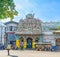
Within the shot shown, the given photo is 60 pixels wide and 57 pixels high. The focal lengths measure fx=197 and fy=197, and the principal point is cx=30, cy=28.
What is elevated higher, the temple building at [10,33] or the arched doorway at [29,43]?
the temple building at [10,33]

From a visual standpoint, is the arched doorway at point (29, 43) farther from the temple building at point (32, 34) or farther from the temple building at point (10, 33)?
the temple building at point (10, 33)

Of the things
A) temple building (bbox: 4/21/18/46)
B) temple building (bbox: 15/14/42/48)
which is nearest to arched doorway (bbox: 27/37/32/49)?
temple building (bbox: 15/14/42/48)

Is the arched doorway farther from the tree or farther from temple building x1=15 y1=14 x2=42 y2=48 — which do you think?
the tree

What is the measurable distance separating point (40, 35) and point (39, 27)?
1.83 meters

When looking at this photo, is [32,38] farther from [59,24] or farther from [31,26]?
[59,24]

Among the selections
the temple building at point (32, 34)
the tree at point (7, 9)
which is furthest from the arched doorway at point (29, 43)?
the tree at point (7, 9)

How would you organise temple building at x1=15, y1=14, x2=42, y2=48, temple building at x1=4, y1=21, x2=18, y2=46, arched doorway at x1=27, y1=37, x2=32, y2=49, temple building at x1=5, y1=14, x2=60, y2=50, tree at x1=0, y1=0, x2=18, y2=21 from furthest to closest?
temple building at x1=4, y1=21, x2=18, y2=46
arched doorway at x1=27, y1=37, x2=32, y2=49
temple building at x1=15, y1=14, x2=42, y2=48
temple building at x1=5, y1=14, x2=60, y2=50
tree at x1=0, y1=0, x2=18, y2=21

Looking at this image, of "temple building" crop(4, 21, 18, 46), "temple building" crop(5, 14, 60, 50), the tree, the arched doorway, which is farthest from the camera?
"temple building" crop(4, 21, 18, 46)

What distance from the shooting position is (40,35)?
4428 centimetres

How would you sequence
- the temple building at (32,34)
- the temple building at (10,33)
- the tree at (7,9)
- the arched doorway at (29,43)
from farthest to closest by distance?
the temple building at (10,33), the arched doorway at (29,43), the temple building at (32,34), the tree at (7,9)

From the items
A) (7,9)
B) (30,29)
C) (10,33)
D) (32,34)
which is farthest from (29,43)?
(7,9)

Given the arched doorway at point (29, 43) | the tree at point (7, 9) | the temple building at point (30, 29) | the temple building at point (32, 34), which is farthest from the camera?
the arched doorway at point (29, 43)

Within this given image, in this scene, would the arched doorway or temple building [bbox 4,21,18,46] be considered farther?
temple building [bbox 4,21,18,46]

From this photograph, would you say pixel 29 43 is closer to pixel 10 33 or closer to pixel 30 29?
pixel 30 29
